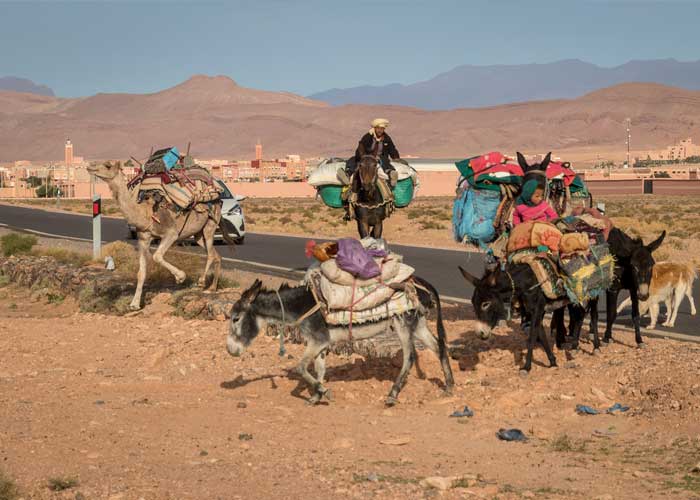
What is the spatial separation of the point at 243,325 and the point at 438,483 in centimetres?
358

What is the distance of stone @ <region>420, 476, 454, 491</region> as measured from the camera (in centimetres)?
723

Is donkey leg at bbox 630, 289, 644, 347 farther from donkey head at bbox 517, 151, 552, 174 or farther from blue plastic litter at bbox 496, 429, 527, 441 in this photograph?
blue plastic litter at bbox 496, 429, 527, 441

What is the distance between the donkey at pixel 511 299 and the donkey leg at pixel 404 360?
93 cm

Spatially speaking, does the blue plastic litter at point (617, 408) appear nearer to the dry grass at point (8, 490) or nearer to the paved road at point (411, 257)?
the paved road at point (411, 257)

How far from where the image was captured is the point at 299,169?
465 ft

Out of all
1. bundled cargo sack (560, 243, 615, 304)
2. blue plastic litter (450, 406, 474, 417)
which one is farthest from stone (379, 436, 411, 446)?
bundled cargo sack (560, 243, 615, 304)

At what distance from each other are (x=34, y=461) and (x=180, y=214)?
8.70 metres

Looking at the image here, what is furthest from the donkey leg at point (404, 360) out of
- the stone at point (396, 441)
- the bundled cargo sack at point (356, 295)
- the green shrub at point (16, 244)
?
the green shrub at point (16, 244)

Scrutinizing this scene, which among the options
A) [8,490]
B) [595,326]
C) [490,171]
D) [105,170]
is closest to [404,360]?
[595,326]

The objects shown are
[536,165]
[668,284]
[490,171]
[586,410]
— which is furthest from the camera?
[668,284]

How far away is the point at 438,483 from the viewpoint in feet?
23.8

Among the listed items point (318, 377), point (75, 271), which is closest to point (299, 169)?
point (75, 271)

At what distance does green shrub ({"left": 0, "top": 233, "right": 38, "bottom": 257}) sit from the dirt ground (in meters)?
12.3

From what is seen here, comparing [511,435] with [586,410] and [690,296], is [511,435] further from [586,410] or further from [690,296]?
[690,296]
